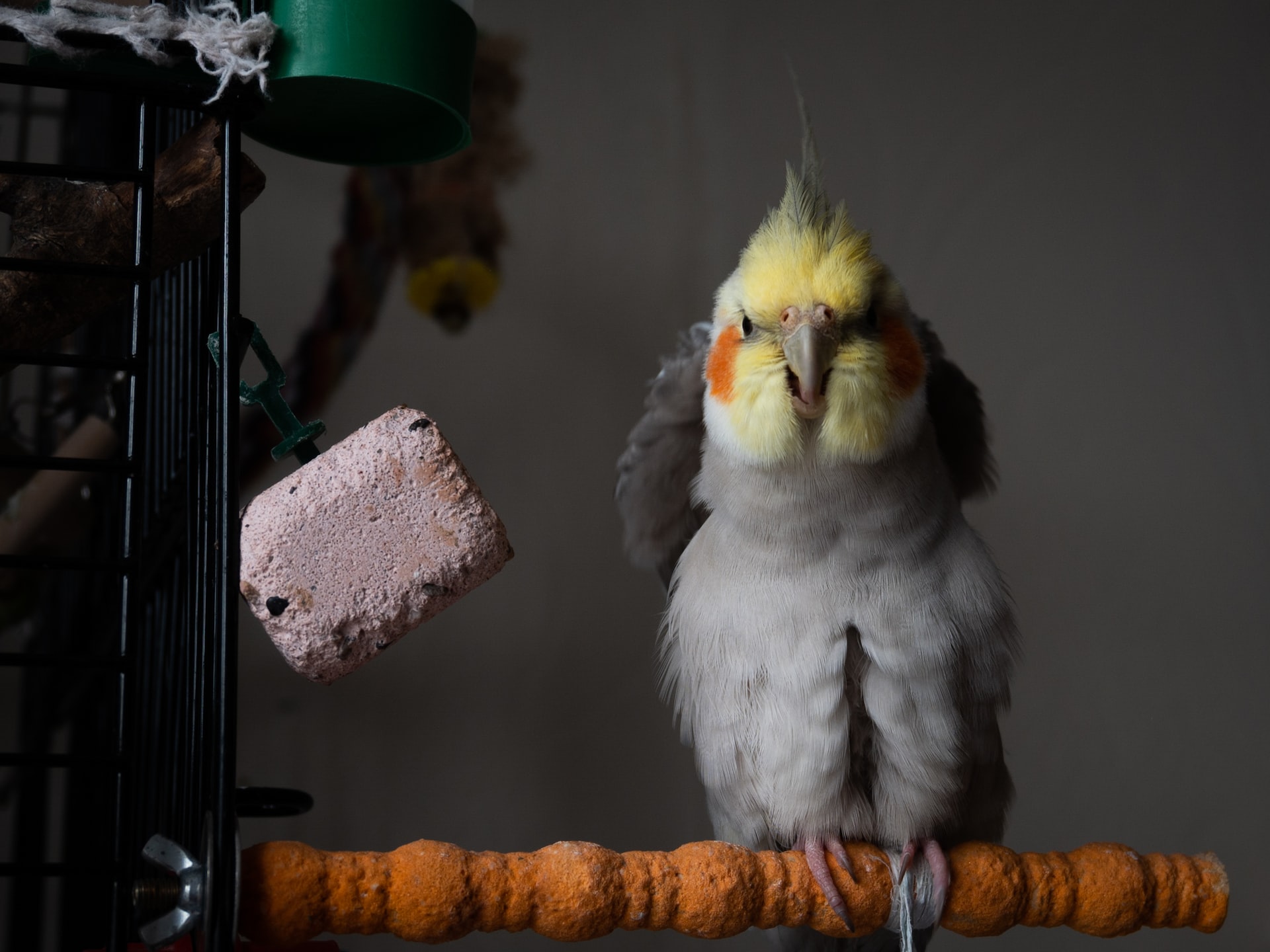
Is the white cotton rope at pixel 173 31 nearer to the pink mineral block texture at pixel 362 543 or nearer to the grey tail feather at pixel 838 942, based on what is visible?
the pink mineral block texture at pixel 362 543

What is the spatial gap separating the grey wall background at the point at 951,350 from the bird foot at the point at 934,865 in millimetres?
758

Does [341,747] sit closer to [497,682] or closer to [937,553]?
[497,682]

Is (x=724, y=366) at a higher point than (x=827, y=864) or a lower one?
higher

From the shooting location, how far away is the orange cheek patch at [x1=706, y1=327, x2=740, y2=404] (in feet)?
3.02

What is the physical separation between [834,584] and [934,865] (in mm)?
250

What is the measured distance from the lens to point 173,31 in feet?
2.14

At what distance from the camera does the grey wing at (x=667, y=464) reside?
1113 millimetres

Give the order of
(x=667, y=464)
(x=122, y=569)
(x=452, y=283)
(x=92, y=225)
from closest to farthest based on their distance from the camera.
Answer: (x=122, y=569) → (x=92, y=225) → (x=667, y=464) → (x=452, y=283)

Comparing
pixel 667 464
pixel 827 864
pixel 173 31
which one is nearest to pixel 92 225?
pixel 173 31

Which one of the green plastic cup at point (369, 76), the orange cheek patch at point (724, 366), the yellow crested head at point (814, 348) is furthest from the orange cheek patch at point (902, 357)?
the green plastic cup at point (369, 76)

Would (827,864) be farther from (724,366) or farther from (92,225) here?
(92,225)

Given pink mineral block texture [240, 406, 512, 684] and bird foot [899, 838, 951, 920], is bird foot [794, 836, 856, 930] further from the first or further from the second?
pink mineral block texture [240, 406, 512, 684]

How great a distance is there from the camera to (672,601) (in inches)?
41.9

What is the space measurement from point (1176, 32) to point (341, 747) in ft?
5.99
